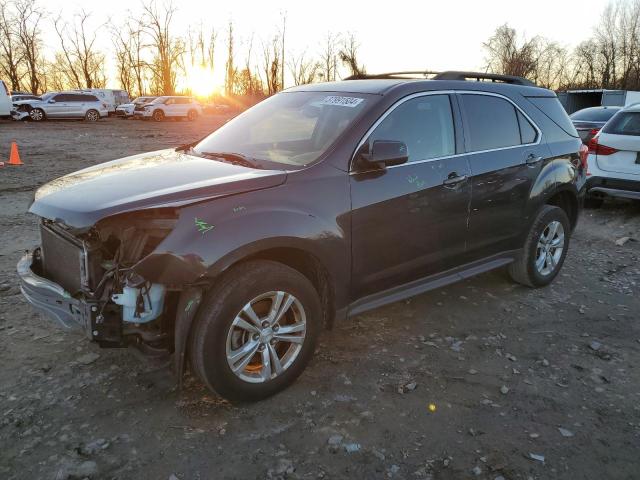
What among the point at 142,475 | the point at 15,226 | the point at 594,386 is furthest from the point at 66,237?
the point at 15,226

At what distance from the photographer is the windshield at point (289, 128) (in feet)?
11.3

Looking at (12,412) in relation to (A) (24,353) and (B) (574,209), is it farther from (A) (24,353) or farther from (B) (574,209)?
(B) (574,209)

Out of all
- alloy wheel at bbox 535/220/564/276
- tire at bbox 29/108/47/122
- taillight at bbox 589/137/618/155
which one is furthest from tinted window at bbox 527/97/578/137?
tire at bbox 29/108/47/122

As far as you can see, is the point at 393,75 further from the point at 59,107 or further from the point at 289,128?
the point at 59,107

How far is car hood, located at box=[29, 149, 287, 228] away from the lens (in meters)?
2.64

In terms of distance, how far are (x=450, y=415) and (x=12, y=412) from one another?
2515mm

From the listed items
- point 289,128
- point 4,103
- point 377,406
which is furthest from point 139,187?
point 4,103

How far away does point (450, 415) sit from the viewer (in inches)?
118

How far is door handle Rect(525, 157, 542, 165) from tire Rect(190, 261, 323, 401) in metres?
2.44

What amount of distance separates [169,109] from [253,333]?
33.8 meters

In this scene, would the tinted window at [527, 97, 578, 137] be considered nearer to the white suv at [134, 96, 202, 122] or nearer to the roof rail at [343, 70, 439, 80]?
the roof rail at [343, 70, 439, 80]

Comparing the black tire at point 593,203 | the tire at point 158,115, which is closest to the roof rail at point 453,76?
the black tire at point 593,203

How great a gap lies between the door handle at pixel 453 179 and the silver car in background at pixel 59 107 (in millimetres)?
30201

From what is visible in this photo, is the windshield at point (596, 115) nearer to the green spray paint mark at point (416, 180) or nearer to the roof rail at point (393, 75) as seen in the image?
the roof rail at point (393, 75)
